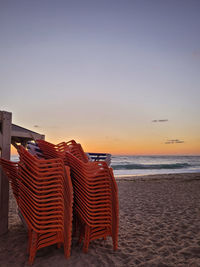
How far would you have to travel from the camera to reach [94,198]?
111 inches

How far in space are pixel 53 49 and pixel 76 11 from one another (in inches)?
74.9

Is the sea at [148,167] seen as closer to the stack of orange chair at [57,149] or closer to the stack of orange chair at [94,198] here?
the stack of orange chair at [57,149]

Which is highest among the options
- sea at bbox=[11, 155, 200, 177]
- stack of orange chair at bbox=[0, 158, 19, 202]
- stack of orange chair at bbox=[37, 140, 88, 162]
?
stack of orange chair at bbox=[37, 140, 88, 162]

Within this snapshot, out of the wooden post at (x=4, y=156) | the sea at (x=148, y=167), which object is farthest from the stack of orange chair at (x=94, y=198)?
the sea at (x=148, y=167)

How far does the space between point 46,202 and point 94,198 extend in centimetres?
70

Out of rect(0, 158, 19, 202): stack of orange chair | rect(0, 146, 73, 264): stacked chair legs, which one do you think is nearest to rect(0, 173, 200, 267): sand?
rect(0, 146, 73, 264): stacked chair legs

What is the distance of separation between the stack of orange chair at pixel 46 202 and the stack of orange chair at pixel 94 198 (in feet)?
0.83

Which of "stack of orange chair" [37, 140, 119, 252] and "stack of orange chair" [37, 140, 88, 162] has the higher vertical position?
"stack of orange chair" [37, 140, 88, 162]

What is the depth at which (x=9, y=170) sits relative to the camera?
3186 millimetres

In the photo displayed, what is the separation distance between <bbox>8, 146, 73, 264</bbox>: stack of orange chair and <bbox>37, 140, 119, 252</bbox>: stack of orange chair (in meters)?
0.25

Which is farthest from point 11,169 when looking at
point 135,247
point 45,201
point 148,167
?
point 148,167

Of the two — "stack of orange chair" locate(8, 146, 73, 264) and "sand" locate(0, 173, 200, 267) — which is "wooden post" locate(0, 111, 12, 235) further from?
"stack of orange chair" locate(8, 146, 73, 264)

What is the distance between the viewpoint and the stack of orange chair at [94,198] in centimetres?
283

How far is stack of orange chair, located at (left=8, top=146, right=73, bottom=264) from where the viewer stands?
253cm
